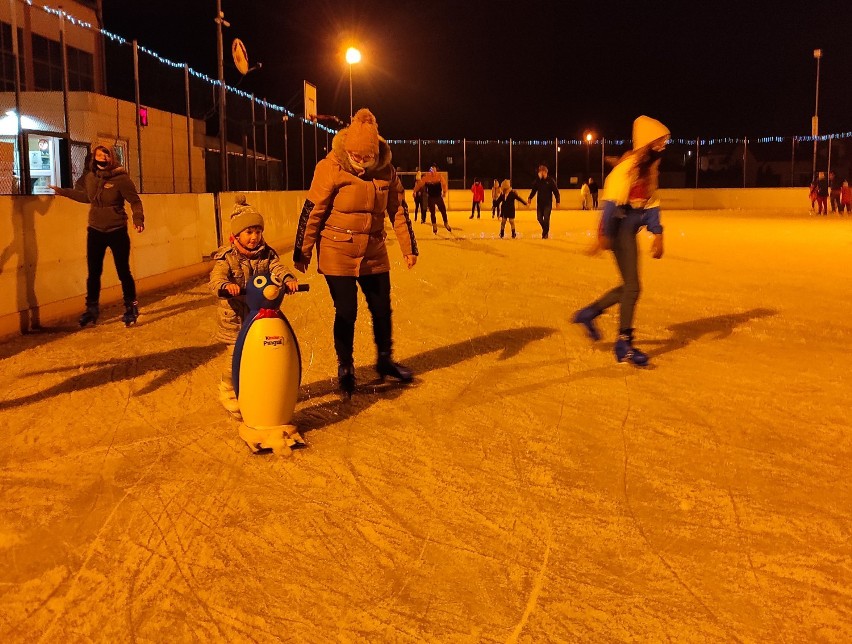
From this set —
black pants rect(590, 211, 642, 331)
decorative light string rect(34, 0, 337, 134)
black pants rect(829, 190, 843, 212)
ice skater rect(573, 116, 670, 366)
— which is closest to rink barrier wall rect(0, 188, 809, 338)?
decorative light string rect(34, 0, 337, 134)

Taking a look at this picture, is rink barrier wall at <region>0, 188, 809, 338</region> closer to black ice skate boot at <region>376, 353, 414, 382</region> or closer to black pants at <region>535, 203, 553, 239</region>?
black ice skate boot at <region>376, 353, 414, 382</region>

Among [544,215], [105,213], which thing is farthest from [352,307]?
[544,215]

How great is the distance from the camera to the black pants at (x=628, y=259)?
6.56 m

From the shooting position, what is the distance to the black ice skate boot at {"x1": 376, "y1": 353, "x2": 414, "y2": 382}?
620cm

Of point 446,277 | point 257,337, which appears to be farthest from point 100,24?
point 257,337

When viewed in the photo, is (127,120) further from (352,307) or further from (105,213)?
(352,307)

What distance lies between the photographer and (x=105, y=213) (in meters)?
8.35

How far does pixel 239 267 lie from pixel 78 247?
525cm

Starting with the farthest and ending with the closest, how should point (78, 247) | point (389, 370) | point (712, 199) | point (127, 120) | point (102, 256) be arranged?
point (712, 199) < point (127, 120) < point (78, 247) < point (102, 256) < point (389, 370)

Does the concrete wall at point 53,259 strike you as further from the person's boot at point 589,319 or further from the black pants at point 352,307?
the person's boot at point 589,319

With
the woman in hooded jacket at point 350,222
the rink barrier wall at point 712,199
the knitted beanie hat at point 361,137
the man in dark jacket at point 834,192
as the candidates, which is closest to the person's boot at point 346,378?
the woman in hooded jacket at point 350,222

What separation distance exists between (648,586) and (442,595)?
75cm

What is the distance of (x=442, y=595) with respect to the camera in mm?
3135

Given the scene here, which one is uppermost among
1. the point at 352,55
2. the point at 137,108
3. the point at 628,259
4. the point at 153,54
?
the point at 352,55
